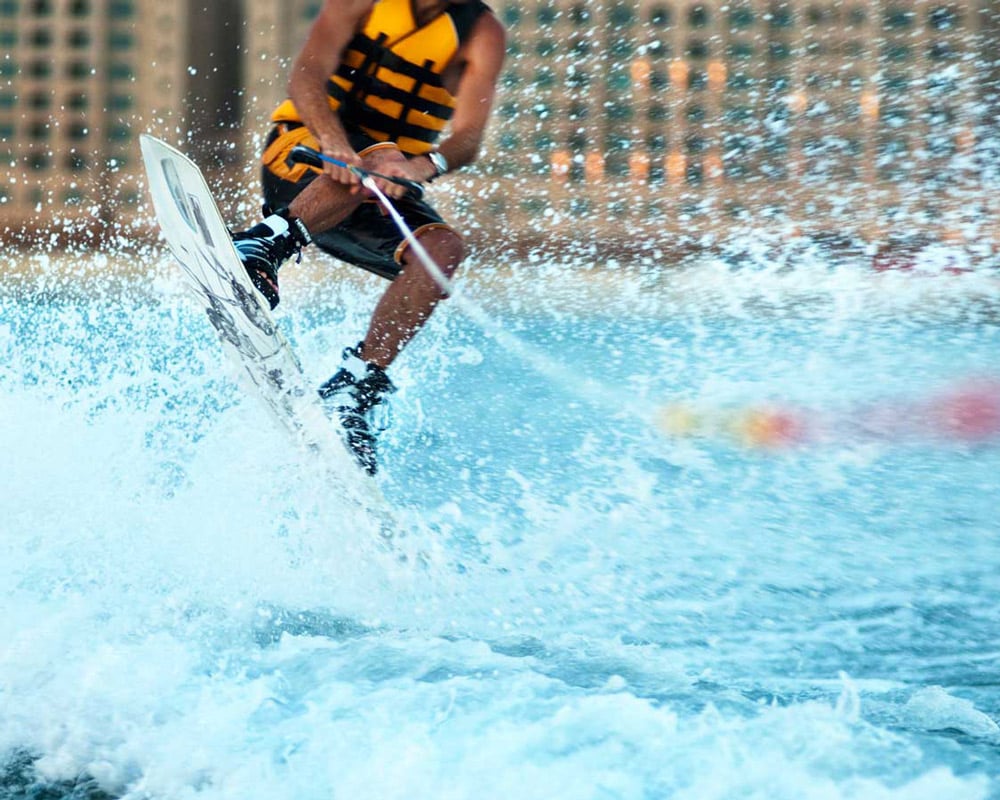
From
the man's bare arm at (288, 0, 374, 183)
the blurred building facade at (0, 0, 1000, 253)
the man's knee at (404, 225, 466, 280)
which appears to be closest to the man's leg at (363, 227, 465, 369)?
the man's knee at (404, 225, 466, 280)

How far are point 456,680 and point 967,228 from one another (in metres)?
39.8

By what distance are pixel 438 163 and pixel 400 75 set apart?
28 centimetres

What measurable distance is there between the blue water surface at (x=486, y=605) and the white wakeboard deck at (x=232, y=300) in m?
0.16

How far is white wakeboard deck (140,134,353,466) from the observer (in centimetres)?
291

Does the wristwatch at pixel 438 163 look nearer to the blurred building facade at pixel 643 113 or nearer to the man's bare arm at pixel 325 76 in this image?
the man's bare arm at pixel 325 76

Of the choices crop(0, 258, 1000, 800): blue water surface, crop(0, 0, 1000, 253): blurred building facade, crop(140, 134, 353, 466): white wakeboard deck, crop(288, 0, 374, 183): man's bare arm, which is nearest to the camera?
crop(0, 258, 1000, 800): blue water surface

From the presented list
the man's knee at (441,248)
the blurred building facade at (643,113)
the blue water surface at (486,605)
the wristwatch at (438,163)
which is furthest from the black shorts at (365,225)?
the blurred building facade at (643,113)

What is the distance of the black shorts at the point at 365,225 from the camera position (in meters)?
3.20

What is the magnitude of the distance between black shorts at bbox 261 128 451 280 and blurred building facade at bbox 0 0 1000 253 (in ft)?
130

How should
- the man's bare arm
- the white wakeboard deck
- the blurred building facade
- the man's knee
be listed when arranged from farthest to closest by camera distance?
the blurred building facade < the man's knee < the man's bare arm < the white wakeboard deck

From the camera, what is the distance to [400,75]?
3176 mm

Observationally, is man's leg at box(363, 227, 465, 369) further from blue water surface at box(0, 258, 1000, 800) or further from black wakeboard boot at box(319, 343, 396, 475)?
blue water surface at box(0, 258, 1000, 800)

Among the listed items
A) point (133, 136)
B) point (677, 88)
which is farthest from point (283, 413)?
point (133, 136)

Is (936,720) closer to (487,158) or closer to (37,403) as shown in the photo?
(37,403)
